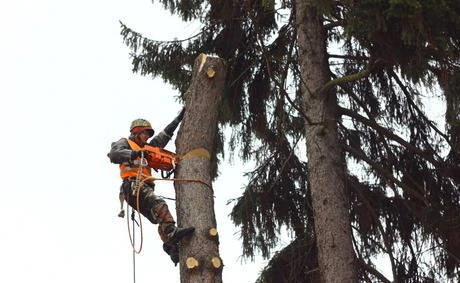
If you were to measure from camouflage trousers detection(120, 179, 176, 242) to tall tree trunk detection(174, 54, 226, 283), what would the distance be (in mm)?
336

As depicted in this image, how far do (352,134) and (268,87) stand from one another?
1196 mm

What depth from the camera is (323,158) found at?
810cm

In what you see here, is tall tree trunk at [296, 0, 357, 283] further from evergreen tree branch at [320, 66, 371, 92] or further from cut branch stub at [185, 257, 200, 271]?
cut branch stub at [185, 257, 200, 271]

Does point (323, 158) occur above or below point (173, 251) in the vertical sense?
above

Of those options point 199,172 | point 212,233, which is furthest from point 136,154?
point 212,233

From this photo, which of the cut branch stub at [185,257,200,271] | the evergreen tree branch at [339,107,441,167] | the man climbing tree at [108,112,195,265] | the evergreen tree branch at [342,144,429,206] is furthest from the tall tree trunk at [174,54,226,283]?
the evergreen tree branch at [339,107,441,167]

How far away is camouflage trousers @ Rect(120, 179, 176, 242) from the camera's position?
6.36m

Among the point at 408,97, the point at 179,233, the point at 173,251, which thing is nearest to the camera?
the point at 179,233

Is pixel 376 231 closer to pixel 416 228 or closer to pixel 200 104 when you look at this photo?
pixel 416 228

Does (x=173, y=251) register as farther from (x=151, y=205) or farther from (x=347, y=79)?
(x=347, y=79)

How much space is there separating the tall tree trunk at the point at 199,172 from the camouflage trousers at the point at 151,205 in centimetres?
34

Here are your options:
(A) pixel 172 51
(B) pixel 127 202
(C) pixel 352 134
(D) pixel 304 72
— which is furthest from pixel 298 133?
(B) pixel 127 202

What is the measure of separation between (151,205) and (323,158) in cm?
226

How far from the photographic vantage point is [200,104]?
6.45 meters
